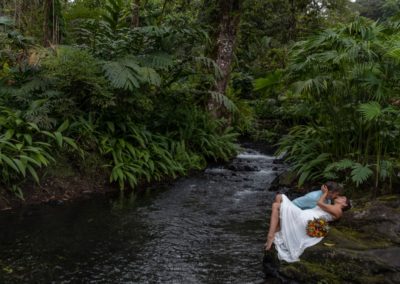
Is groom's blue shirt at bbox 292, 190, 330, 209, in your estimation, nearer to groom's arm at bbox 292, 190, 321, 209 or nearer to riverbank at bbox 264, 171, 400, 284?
groom's arm at bbox 292, 190, 321, 209

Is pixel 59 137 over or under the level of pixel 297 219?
over

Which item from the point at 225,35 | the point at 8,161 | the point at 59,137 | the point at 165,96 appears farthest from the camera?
the point at 225,35

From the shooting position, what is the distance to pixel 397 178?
311 inches

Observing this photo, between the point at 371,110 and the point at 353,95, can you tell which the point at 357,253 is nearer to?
the point at 371,110

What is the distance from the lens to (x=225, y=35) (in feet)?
42.3

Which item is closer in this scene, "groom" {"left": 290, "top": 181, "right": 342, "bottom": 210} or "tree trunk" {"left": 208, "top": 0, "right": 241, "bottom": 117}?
"groom" {"left": 290, "top": 181, "right": 342, "bottom": 210}

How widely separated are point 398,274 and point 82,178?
20.8 feet

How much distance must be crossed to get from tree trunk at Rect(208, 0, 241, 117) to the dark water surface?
428 centimetres

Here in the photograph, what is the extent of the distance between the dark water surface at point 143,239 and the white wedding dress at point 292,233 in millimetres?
414

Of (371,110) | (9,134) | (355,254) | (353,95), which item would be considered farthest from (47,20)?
(355,254)

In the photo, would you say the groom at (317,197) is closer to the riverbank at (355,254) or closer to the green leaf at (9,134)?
the riverbank at (355,254)

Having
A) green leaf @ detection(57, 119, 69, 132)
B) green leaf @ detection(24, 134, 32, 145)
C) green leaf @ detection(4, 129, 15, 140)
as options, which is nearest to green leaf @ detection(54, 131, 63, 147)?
green leaf @ detection(57, 119, 69, 132)

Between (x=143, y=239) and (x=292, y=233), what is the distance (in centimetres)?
221

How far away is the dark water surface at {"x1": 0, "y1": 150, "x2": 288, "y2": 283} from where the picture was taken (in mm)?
5555
